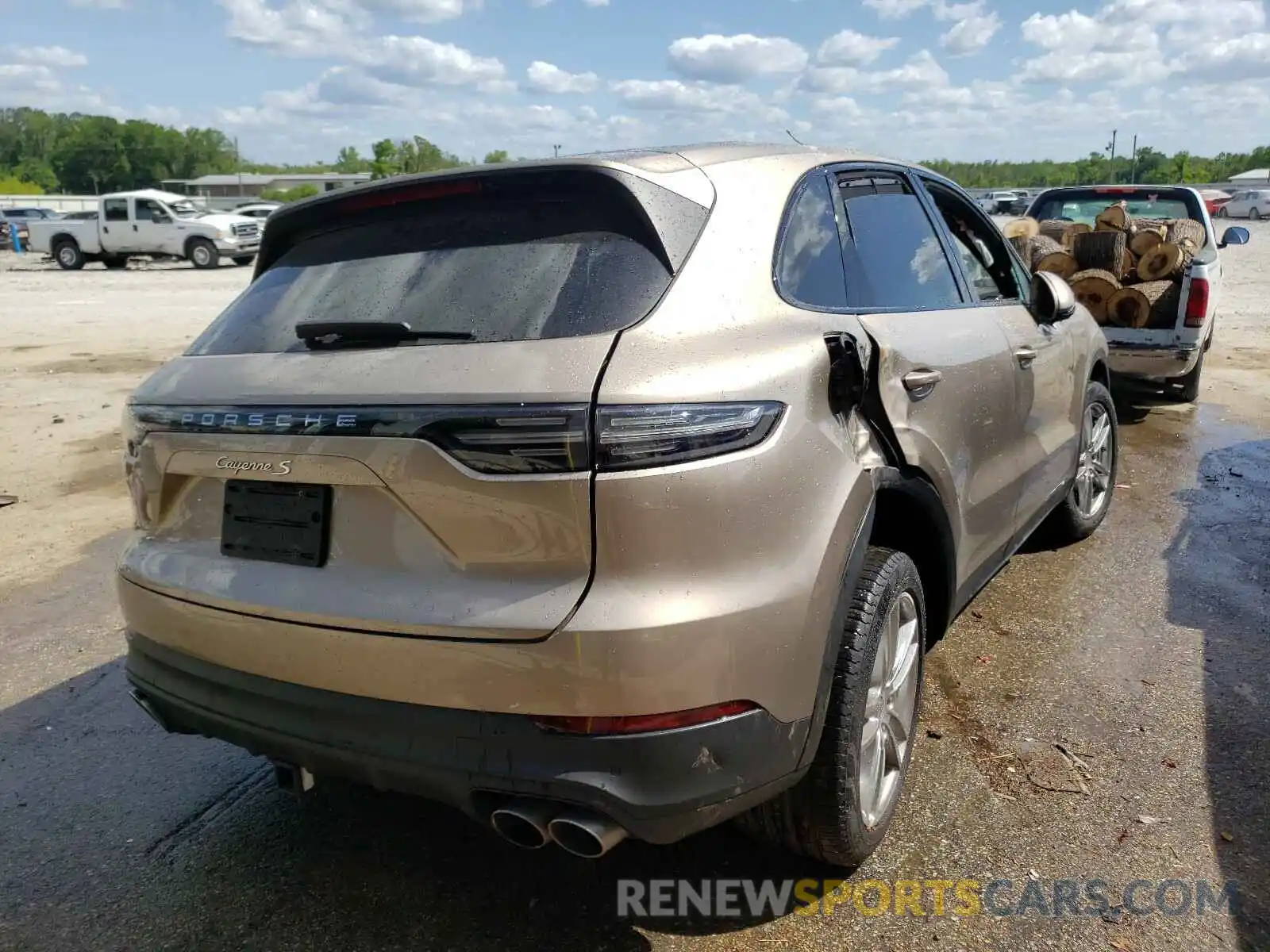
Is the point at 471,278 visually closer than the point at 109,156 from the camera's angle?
Yes

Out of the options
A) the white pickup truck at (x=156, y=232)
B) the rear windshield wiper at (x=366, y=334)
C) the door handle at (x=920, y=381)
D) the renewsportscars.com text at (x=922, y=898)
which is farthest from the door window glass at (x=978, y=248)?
the white pickup truck at (x=156, y=232)

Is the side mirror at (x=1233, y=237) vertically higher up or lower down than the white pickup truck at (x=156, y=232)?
higher up

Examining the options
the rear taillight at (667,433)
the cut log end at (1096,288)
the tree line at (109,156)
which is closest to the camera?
the rear taillight at (667,433)

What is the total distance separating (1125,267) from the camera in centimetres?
789

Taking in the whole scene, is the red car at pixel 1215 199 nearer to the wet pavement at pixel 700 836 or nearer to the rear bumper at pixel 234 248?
the rear bumper at pixel 234 248

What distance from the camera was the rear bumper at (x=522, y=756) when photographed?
1.96m

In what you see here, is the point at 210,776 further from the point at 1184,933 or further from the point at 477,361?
the point at 1184,933

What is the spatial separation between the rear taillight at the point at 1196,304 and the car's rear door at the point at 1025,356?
12.4 ft

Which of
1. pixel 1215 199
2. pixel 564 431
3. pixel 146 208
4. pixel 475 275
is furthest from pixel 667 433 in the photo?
pixel 1215 199

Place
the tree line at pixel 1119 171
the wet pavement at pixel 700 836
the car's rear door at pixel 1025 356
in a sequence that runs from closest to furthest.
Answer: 1. the wet pavement at pixel 700 836
2. the car's rear door at pixel 1025 356
3. the tree line at pixel 1119 171

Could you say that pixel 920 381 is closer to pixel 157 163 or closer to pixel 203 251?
pixel 203 251

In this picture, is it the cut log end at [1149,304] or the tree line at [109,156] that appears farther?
the tree line at [109,156]

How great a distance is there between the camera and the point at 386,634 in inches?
81.0

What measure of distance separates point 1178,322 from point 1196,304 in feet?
0.57
